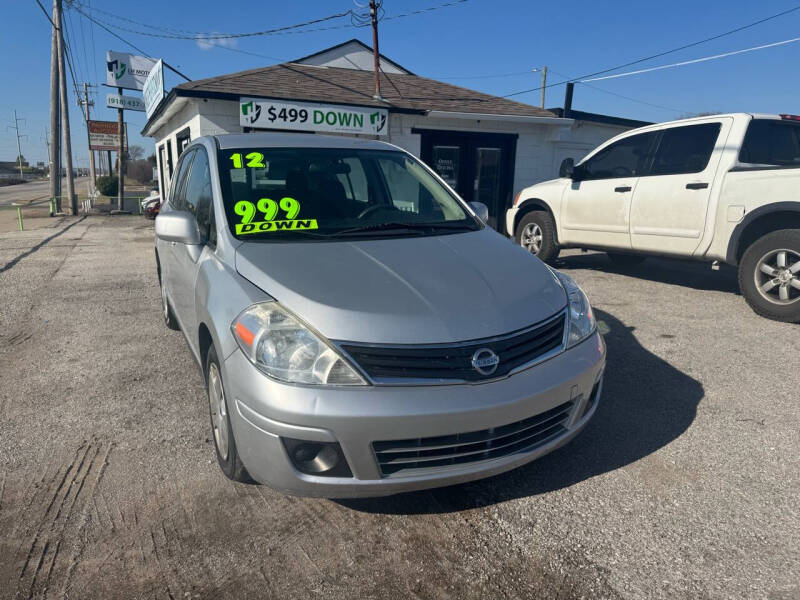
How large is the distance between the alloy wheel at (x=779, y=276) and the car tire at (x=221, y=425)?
524cm

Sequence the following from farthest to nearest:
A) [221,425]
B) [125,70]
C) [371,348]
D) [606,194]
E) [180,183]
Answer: [125,70], [606,194], [180,183], [221,425], [371,348]

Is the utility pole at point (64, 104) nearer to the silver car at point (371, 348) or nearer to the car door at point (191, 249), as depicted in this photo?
the car door at point (191, 249)

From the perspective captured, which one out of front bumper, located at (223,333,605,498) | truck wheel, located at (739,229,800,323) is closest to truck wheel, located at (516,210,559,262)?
truck wheel, located at (739,229,800,323)

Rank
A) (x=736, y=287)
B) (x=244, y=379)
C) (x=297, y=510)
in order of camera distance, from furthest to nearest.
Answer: (x=736, y=287), (x=297, y=510), (x=244, y=379)

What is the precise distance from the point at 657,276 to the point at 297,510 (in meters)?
6.75

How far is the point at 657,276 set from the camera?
7.77m

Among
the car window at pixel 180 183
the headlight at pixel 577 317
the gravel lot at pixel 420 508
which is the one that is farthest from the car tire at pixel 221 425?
the car window at pixel 180 183

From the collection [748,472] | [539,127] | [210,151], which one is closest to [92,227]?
[539,127]

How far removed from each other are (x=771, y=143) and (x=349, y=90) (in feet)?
30.6

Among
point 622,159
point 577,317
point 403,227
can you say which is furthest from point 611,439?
point 622,159

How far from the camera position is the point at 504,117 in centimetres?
1248

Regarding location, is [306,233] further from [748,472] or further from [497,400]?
[748,472]

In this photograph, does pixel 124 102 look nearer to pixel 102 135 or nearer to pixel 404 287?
pixel 102 135

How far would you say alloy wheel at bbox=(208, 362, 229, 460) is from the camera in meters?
2.65
